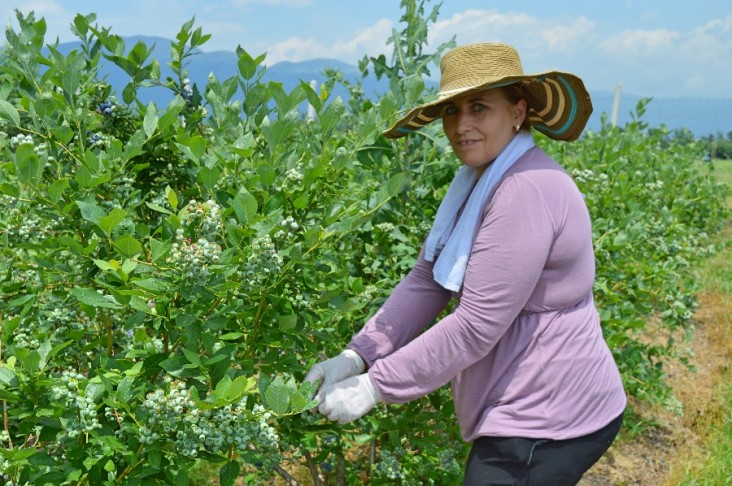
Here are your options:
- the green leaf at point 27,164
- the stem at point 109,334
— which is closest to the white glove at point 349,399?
the stem at point 109,334

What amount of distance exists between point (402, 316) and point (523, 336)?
1.07 ft

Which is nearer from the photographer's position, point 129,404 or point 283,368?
point 129,404

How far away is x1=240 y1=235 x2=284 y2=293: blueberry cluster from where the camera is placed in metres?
1.21

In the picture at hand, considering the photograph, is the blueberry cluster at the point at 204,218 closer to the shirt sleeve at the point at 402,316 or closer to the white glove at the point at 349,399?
the white glove at the point at 349,399

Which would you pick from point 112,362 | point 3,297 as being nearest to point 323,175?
point 112,362

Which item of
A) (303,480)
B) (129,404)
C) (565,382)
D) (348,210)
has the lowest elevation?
(303,480)

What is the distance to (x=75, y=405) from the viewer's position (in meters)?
1.23

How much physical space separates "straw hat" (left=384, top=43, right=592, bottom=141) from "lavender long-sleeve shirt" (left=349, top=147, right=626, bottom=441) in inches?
7.6

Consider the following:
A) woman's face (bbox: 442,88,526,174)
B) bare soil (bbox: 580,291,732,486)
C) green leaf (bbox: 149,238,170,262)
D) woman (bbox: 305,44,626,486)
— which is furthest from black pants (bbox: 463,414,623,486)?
bare soil (bbox: 580,291,732,486)

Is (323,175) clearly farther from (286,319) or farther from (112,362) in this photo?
(112,362)

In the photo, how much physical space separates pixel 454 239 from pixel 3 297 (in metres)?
1.03

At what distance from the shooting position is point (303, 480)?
2795 millimetres

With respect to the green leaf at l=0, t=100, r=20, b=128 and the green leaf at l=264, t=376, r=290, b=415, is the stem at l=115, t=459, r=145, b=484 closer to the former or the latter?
the green leaf at l=264, t=376, r=290, b=415

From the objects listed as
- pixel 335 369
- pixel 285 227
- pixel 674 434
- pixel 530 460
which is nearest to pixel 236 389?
pixel 285 227
